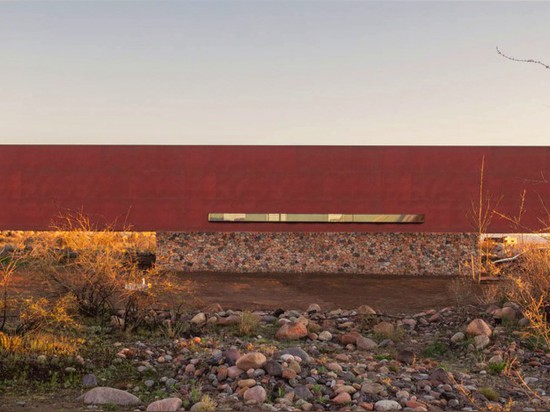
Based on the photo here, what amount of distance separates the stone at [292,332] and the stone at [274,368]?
8.27 feet

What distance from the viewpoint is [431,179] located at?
19.6 metres

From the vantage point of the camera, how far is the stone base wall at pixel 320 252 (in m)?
19.9

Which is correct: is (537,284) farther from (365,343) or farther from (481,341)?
(365,343)

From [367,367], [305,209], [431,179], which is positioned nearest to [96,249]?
[367,367]

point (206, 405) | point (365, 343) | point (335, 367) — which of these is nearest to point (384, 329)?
point (365, 343)

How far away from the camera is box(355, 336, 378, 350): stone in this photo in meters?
9.57

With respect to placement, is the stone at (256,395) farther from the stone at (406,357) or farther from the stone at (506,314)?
the stone at (506,314)

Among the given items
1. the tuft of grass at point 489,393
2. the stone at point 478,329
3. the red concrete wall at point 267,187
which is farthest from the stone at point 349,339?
the red concrete wall at point 267,187

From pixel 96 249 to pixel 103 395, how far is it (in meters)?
5.11

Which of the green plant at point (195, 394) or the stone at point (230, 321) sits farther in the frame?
the stone at point (230, 321)

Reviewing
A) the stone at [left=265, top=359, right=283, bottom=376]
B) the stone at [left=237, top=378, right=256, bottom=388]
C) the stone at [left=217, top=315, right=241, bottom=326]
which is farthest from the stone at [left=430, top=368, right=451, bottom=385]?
the stone at [left=217, top=315, right=241, bottom=326]

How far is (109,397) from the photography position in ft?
21.9

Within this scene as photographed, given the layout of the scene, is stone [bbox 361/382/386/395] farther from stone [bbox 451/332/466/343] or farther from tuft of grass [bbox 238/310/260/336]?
tuft of grass [bbox 238/310/260/336]

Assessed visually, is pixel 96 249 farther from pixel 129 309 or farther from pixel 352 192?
pixel 352 192
